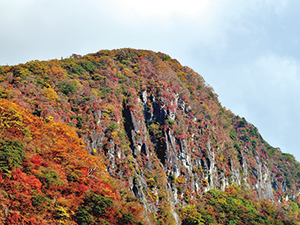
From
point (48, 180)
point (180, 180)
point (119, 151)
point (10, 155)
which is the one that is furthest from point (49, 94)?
point (180, 180)

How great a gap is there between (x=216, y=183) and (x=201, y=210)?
1374 cm

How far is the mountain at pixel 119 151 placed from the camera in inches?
739

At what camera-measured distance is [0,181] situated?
15719mm

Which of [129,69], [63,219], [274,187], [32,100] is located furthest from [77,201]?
[274,187]

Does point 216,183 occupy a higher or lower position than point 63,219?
higher

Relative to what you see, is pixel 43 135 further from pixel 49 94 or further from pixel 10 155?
pixel 49 94

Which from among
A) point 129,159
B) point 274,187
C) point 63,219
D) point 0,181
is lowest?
point 63,219

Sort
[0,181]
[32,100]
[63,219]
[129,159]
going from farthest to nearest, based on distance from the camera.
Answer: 1. [129,159]
2. [32,100]
3. [63,219]
4. [0,181]

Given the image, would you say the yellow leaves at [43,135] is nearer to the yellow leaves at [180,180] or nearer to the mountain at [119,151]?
the mountain at [119,151]

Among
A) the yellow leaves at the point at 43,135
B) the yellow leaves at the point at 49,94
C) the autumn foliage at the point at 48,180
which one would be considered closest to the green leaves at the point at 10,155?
the autumn foliage at the point at 48,180

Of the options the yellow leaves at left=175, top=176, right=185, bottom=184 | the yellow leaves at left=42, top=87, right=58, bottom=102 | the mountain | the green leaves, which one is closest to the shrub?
the mountain

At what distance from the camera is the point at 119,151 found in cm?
3784

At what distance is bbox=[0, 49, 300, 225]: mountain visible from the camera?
18766mm

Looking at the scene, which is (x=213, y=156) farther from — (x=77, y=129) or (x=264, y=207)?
(x=77, y=129)
